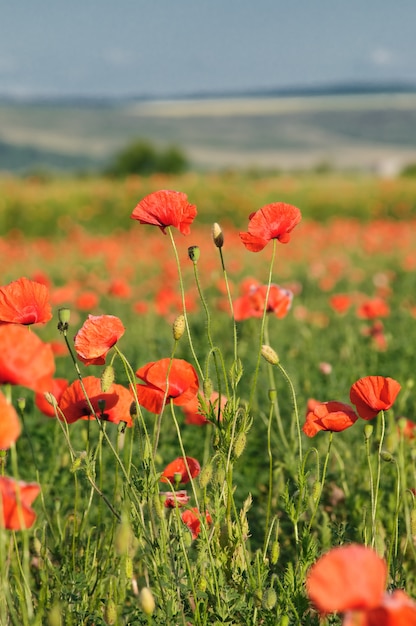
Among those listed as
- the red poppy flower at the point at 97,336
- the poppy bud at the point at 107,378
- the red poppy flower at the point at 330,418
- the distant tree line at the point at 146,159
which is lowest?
the distant tree line at the point at 146,159

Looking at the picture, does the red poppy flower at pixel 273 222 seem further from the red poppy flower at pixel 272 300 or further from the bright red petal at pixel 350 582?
the bright red petal at pixel 350 582

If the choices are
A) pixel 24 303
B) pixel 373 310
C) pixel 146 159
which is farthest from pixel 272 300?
pixel 146 159

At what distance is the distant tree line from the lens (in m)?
34.4

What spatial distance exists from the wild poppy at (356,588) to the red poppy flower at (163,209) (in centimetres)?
85

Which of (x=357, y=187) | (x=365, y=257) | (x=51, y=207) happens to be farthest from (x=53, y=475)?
(x=357, y=187)

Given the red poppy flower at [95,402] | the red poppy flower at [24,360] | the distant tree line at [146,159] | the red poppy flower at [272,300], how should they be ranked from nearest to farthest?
the red poppy flower at [24,360] < the red poppy flower at [95,402] < the red poppy flower at [272,300] < the distant tree line at [146,159]

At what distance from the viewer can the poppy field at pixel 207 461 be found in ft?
4.49

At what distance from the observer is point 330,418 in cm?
152

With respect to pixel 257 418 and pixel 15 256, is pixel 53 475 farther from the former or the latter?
pixel 15 256

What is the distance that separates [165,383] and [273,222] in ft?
1.32

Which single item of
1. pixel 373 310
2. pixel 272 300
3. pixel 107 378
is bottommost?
pixel 373 310

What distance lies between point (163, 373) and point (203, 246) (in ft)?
26.0

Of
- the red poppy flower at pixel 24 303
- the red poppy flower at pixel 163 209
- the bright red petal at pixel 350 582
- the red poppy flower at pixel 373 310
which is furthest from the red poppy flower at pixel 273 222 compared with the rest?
the red poppy flower at pixel 373 310

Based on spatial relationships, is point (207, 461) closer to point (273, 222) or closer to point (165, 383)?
point (165, 383)
